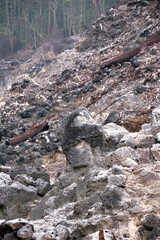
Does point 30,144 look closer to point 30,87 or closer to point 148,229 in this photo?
point 30,87

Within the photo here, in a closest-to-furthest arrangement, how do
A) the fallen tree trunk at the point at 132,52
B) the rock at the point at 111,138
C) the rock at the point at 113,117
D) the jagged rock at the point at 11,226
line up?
the jagged rock at the point at 11,226, the rock at the point at 111,138, the rock at the point at 113,117, the fallen tree trunk at the point at 132,52

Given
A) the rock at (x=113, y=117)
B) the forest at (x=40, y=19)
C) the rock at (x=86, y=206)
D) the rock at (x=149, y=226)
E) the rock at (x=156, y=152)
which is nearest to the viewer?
the rock at (x=149, y=226)

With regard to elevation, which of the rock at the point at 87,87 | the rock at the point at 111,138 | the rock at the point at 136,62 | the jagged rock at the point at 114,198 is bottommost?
the jagged rock at the point at 114,198

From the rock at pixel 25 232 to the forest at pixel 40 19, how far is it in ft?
119

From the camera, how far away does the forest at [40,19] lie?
1571 inches

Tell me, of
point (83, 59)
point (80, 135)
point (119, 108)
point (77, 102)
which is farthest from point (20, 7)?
point (80, 135)

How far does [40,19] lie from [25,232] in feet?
145

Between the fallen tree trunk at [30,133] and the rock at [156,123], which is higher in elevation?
the fallen tree trunk at [30,133]

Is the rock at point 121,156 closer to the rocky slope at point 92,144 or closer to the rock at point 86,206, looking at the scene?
the rocky slope at point 92,144

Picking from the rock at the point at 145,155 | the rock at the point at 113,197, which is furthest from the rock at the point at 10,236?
the rock at the point at 145,155

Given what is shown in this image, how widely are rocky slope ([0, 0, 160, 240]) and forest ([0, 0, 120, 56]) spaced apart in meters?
17.9

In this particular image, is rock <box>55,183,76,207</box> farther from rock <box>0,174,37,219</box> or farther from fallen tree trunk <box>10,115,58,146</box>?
fallen tree trunk <box>10,115,58,146</box>

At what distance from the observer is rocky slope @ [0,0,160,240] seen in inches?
163

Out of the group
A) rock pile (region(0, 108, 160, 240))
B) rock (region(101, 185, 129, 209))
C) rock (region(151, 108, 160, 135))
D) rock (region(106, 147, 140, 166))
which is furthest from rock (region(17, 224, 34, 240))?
rock (region(151, 108, 160, 135))
